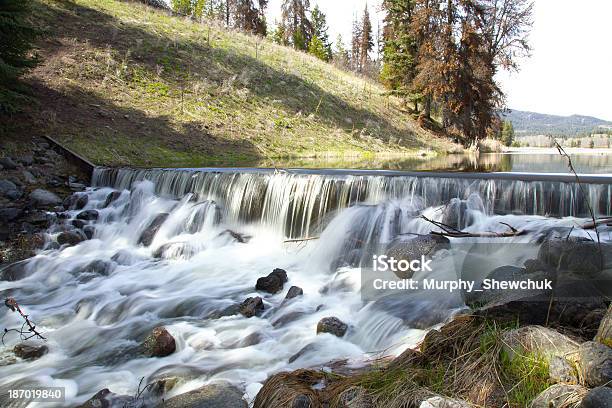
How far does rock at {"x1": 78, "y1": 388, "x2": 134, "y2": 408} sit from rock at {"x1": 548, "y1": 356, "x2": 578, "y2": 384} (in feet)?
11.2

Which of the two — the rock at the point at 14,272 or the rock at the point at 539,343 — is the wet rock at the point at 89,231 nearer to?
the rock at the point at 14,272

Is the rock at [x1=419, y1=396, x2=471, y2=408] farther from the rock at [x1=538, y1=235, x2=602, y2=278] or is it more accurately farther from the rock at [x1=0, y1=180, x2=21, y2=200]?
the rock at [x1=0, y1=180, x2=21, y2=200]

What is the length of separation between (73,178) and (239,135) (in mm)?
8581

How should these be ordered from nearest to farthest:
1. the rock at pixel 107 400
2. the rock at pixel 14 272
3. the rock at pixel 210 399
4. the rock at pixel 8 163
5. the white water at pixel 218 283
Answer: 1. the rock at pixel 210 399
2. the rock at pixel 107 400
3. the white water at pixel 218 283
4. the rock at pixel 14 272
5. the rock at pixel 8 163

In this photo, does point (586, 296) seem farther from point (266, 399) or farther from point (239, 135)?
point (239, 135)

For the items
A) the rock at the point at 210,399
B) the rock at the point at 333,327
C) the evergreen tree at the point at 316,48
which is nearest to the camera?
the rock at the point at 210,399

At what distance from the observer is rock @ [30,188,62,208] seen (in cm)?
981

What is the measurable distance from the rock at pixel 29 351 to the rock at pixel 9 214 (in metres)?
5.17

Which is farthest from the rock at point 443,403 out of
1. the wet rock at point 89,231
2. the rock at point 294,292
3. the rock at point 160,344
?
the wet rock at point 89,231

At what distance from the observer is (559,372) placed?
2.40m

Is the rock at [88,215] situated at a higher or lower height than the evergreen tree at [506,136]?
lower

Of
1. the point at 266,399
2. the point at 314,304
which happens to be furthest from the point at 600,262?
the point at 314,304

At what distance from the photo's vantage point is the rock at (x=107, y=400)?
381 centimetres

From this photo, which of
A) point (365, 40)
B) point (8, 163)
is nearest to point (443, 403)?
point (8, 163)
